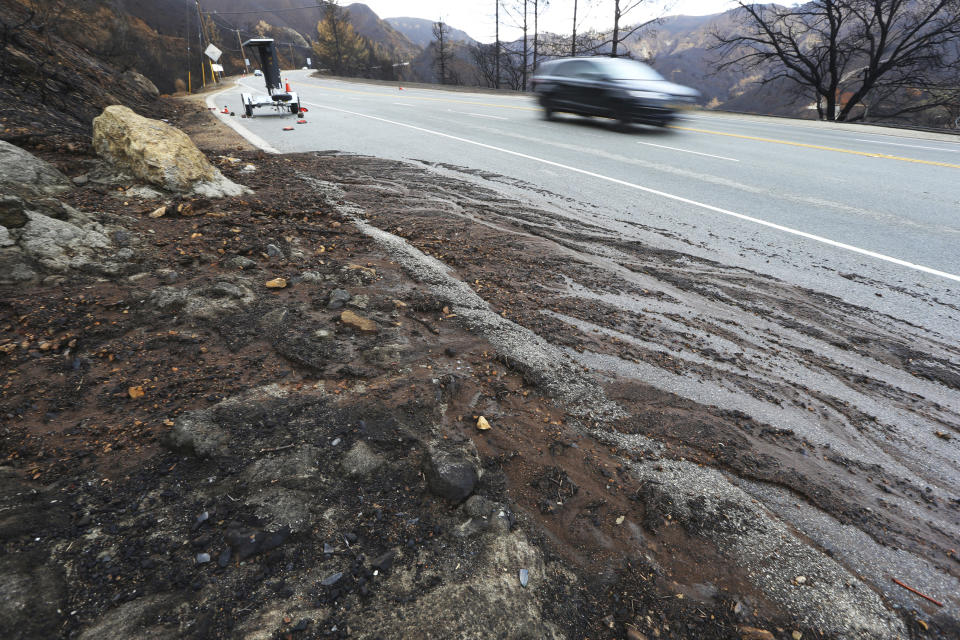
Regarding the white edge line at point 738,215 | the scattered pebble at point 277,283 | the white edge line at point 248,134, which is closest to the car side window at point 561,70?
the white edge line at point 738,215

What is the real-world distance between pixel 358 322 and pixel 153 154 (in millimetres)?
3620

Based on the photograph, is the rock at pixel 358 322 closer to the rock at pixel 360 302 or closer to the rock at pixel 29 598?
the rock at pixel 360 302

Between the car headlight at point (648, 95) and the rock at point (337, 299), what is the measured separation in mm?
10839

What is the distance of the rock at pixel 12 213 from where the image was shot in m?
2.92

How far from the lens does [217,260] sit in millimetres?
3633

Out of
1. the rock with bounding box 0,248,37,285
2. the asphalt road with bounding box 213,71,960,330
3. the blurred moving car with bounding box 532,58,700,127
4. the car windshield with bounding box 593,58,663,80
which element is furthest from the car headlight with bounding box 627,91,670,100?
the rock with bounding box 0,248,37,285

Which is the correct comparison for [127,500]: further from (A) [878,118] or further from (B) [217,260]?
(A) [878,118]

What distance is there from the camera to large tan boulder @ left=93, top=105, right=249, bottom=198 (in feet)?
15.4

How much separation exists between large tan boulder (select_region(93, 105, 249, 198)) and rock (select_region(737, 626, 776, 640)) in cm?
573

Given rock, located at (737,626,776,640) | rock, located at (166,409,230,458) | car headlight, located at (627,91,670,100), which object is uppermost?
car headlight, located at (627,91,670,100)

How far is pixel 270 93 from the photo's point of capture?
13.9 meters

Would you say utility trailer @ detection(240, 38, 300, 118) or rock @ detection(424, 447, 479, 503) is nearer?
rock @ detection(424, 447, 479, 503)

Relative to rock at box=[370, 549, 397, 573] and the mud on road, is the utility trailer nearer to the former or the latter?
the mud on road

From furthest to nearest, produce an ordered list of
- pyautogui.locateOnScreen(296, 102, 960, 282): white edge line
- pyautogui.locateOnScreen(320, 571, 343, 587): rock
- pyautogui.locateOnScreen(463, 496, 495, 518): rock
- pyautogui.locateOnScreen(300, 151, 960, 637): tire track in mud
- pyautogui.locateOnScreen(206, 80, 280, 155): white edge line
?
pyautogui.locateOnScreen(206, 80, 280, 155): white edge line → pyautogui.locateOnScreen(296, 102, 960, 282): white edge line → pyautogui.locateOnScreen(300, 151, 960, 637): tire track in mud → pyautogui.locateOnScreen(463, 496, 495, 518): rock → pyautogui.locateOnScreen(320, 571, 343, 587): rock
